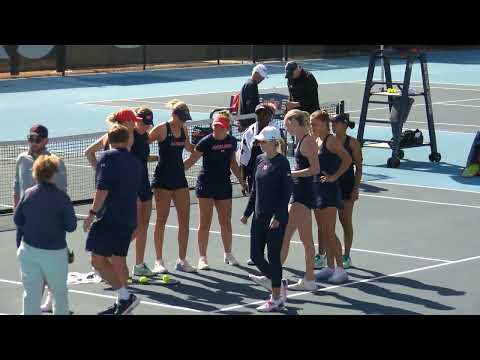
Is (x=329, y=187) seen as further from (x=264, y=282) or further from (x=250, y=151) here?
(x=250, y=151)

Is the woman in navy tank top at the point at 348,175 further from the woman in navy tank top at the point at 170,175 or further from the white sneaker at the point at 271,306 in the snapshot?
the white sneaker at the point at 271,306

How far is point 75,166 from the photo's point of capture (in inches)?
797

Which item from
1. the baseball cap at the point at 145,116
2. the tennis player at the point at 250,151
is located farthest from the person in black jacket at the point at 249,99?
the baseball cap at the point at 145,116

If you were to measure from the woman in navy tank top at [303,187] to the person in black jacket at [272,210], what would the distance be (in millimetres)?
682

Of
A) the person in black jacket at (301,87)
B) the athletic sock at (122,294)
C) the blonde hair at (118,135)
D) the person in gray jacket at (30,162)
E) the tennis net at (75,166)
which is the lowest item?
the athletic sock at (122,294)

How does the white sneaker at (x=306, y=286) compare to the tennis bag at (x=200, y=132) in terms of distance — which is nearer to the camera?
the white sneaker at (x=306, y=286)

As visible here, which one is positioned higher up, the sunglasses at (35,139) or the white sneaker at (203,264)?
the sunglasses at (35,139)

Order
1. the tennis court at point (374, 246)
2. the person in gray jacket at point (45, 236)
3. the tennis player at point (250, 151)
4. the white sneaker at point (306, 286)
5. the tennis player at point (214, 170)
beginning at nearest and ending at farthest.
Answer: the person in gray jacket at point (45, 236) < the tennis court at point (374, 246) < the white sneaker at point (306, 286) < the tennis player at point (214, 170) < the tennis player at point (250, 151)

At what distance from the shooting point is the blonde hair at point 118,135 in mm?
10141

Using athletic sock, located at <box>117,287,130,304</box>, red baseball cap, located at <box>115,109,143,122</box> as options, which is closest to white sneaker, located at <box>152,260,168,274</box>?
red baseball cap, located at <box>115,109,143,122</box>
